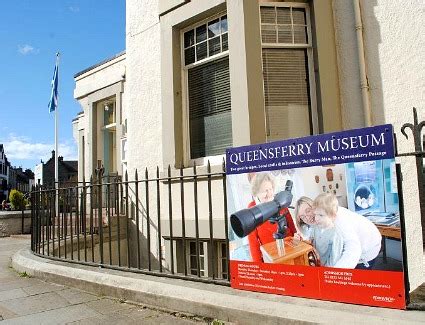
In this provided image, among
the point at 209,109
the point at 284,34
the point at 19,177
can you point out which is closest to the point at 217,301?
the point at 209,109

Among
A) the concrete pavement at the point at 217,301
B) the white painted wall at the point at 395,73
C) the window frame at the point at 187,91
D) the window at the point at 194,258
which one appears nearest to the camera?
the concrete pavement at the point at 217,301

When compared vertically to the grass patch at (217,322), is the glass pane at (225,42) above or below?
above

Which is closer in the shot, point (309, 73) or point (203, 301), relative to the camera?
point (203, 301)

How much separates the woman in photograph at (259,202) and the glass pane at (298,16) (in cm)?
304

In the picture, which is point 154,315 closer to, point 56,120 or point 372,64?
point 372,64

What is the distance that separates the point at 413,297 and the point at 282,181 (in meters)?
1.51

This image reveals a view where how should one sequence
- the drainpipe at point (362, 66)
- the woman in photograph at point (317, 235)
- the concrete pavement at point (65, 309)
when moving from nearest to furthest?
the woman in photograph at point (317, 235)
the concrete pavement at point (65, 309)
the drainpipe at point (362, 66)

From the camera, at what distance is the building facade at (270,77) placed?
17.0 feet

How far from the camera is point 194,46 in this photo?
6.82 m


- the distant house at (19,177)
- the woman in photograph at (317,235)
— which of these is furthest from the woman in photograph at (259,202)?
the distant house at (19,177)

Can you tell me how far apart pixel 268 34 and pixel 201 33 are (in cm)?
126

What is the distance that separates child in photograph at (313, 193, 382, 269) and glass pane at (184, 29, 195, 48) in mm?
4138

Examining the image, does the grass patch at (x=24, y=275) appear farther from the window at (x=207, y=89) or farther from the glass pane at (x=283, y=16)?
the glass pane at (x=283, y=16)

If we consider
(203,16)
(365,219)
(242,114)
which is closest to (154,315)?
(365,219)
